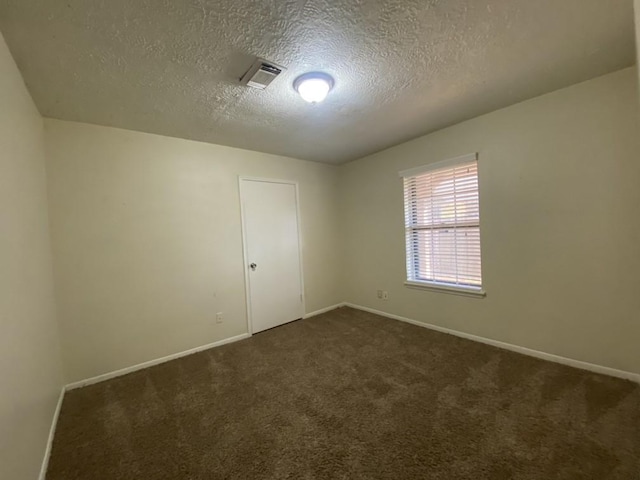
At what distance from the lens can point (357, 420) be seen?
5.54ft

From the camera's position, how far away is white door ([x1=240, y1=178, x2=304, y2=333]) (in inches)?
130

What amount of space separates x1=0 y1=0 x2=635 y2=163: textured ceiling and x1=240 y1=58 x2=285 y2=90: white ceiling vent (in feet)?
0.22

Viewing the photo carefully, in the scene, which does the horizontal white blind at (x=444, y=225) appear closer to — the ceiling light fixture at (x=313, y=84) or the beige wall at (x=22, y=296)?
the ceiling light fixture at (x=313, y=84)

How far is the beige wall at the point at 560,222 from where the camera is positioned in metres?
1.94

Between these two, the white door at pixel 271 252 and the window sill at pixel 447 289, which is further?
the white door at pixel 271 252

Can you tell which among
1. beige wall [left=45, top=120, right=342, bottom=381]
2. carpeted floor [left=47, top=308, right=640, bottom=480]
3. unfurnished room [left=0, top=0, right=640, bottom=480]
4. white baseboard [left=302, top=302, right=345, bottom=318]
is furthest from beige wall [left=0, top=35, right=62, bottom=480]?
white baseboard [left=302, top=302, right=345, bottom=318]

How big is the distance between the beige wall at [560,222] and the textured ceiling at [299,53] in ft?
0.83

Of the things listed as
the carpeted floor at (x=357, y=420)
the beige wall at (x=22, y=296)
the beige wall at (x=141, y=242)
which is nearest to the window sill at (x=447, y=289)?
the carpeted floor at (x=357, y=420)

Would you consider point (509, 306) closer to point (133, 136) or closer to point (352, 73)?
point (352, 73)

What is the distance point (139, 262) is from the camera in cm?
256

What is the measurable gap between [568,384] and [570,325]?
1.72 feet

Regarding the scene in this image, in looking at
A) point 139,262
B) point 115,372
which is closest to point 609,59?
point 139,262

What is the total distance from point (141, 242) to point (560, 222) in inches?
157

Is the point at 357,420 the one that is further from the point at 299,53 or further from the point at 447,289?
the point at 299,53
